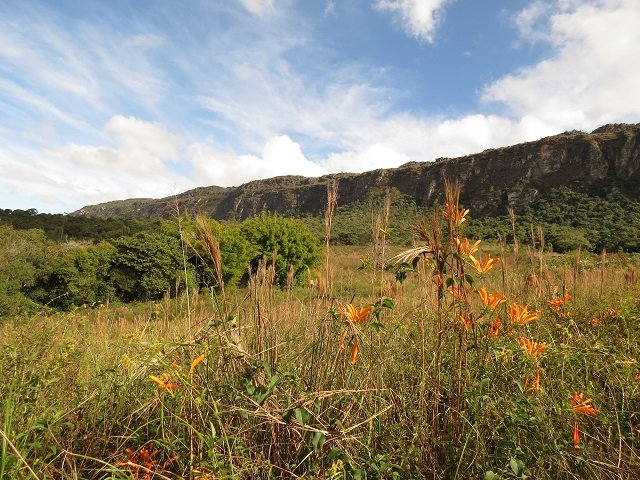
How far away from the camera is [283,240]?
19.0 meters

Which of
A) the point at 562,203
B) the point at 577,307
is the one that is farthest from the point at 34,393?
the point at 562,203

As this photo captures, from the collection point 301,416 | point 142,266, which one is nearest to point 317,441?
point 301,416

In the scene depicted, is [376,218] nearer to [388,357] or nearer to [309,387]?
[388,357]

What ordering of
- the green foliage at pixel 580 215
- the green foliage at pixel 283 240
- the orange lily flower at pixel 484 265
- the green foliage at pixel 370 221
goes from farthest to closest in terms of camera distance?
the green foliage at pixel 580 215 → the green foliage at pixel 283 240 → the green foliage at pixel 370 221 → the orange lily flower at pixel 484 265

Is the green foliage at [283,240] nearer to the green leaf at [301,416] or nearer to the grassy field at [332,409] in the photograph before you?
the grassy field at [332,409]

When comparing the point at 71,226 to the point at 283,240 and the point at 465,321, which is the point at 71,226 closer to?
the point at 283,240

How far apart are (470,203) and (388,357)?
192 feet

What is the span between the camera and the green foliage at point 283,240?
1886cm

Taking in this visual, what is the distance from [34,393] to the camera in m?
1.81

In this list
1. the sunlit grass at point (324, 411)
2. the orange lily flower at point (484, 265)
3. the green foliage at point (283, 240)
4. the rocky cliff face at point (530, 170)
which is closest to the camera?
the sunlit grass at point (324, 411)

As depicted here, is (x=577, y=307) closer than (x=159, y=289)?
Yes

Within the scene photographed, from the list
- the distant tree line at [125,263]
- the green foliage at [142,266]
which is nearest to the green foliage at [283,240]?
the distant tree line at [125,263]

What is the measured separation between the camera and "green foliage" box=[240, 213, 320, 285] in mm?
18859

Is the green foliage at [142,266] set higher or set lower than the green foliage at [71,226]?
lower
